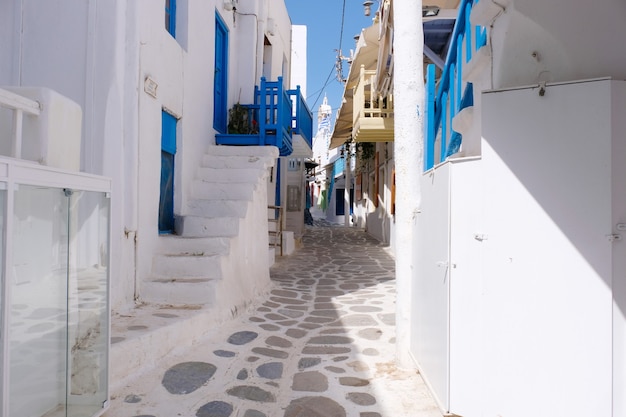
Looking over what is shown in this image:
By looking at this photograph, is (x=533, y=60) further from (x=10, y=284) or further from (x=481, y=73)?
(x=10, y=284)

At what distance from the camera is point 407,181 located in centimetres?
330

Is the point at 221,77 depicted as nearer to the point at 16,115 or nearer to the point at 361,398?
the point at 16,115

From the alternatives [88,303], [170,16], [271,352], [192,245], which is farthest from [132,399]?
[170,16]

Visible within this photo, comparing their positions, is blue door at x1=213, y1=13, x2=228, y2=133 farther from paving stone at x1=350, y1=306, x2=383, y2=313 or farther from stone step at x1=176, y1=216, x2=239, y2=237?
paving stone at x1=350, y1=306, x2=383, y2=313

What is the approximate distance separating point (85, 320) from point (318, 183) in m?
35.1

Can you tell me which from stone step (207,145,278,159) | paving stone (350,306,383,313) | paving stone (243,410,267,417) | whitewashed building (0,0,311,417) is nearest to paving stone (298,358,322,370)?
paving stone (243,410,267,417)

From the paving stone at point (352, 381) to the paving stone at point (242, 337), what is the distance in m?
1.10

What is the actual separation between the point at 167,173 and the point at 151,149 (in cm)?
82

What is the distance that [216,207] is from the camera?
556 centimetres

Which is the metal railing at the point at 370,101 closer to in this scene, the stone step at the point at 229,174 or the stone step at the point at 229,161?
the stone step at the point at 229,161

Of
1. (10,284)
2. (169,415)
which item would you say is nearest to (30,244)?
(10,284)

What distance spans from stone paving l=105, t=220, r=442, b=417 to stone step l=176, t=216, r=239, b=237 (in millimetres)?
1013

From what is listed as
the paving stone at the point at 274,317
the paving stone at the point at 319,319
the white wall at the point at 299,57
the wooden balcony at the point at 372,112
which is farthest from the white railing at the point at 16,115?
the white wall at the point at 299,57

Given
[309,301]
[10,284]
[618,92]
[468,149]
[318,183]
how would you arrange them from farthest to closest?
1. [318,183]
2. [309,301]
3. [468,149]
4. [618,92]
5. [10,284]
